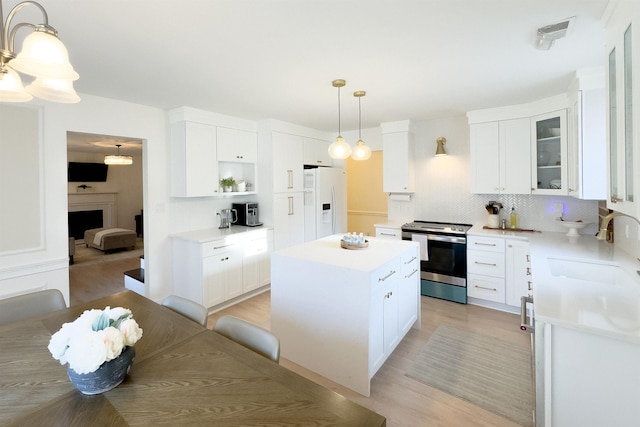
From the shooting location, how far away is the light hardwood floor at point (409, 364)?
6.48ft

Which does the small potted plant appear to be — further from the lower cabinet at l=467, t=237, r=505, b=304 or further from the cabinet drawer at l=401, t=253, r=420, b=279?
the lower cabinet at l=467, t=237, r=505, b=304

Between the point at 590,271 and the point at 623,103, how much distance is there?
1378 millimetres

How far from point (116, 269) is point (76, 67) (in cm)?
431

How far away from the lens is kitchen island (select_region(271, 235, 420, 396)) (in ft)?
7.06

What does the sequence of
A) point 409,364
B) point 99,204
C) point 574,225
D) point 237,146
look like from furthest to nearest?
point 99,204
point 237,146
point 574,225
point 409,364

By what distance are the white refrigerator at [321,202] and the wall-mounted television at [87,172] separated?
6.51 m

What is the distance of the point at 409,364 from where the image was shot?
254 cm

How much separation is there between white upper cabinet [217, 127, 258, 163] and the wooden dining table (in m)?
2.95

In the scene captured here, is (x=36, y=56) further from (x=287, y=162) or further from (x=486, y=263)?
(x=486, y=263)

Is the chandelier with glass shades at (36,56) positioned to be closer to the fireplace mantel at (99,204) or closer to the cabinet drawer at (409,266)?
the cabinet drawer at (409,266)

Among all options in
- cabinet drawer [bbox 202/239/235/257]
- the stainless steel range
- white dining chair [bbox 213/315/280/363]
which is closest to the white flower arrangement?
white dining chair [bbox 213/315/280/363]

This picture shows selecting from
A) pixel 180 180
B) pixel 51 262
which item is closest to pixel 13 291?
pixel 51 262

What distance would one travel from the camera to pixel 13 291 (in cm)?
270

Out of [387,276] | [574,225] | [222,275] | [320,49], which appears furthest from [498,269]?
[222,275]
